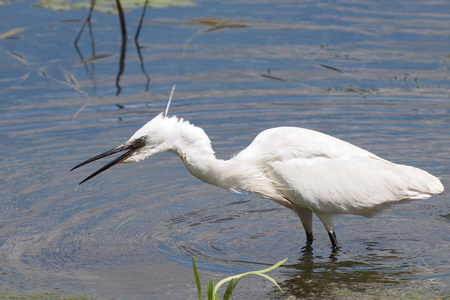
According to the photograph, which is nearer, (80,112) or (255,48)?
(80,112)

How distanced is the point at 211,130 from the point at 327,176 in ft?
10.1

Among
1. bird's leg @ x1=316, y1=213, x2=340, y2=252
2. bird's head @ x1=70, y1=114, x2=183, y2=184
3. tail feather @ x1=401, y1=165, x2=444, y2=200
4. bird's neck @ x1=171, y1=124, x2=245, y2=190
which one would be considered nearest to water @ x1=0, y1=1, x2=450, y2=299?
bird's leg @ x1=316, y1=213, x2=340, y2=252

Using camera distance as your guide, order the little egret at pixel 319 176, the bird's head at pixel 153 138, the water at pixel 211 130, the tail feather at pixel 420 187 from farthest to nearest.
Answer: the tail feather at pixel 420 187 → the little egret at pixel 319 176 → the water at pixel 211 130 → the bird's head at pixel 153 138

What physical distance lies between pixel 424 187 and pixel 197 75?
217 inches

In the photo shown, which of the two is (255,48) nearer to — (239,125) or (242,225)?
(239,125)

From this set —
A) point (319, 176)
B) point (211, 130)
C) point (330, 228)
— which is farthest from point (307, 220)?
point (211, 130)

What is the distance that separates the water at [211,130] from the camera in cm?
593

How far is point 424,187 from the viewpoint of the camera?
6344mm

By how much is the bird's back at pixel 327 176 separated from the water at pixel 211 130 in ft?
1.40

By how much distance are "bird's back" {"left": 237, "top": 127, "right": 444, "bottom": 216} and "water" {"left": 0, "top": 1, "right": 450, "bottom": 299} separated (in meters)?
0.43

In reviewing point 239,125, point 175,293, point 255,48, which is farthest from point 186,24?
point 175,293

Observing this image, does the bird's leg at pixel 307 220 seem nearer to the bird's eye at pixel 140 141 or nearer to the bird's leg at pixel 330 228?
the bird's leg at pixel 330 228

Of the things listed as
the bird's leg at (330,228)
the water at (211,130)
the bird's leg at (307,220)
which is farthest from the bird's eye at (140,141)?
the bird's leg at (330,228)

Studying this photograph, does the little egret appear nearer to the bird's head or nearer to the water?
the bird's head
